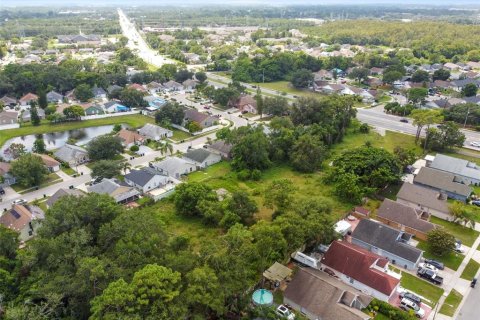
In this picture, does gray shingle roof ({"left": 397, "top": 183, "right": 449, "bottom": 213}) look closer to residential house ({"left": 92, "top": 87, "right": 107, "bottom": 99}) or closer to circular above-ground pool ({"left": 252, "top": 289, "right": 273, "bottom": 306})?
circular above-ground pool ({"left": 252, "top": 289, "right": 273, "bottom": 306})

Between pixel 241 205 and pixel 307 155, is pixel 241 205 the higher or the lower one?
the lower one

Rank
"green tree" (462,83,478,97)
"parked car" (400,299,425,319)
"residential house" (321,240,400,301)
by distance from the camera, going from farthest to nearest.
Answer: "green tree" (462,83,478,97), "residential house" (321,240,400,301), "parked car" (400,299,425,319)

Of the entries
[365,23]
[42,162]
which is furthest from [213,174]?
[365,23]

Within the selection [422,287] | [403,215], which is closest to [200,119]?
[403,215]

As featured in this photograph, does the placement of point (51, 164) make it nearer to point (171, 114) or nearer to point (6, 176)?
point (6, 176)

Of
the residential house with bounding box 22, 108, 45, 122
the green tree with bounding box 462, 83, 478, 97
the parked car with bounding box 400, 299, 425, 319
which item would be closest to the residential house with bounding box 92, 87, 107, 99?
the residential house with bounding box 22, 108, 45, 122

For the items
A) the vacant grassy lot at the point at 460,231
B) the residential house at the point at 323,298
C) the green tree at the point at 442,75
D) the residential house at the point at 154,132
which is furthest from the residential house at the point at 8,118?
the green tree at the point at 442,75
